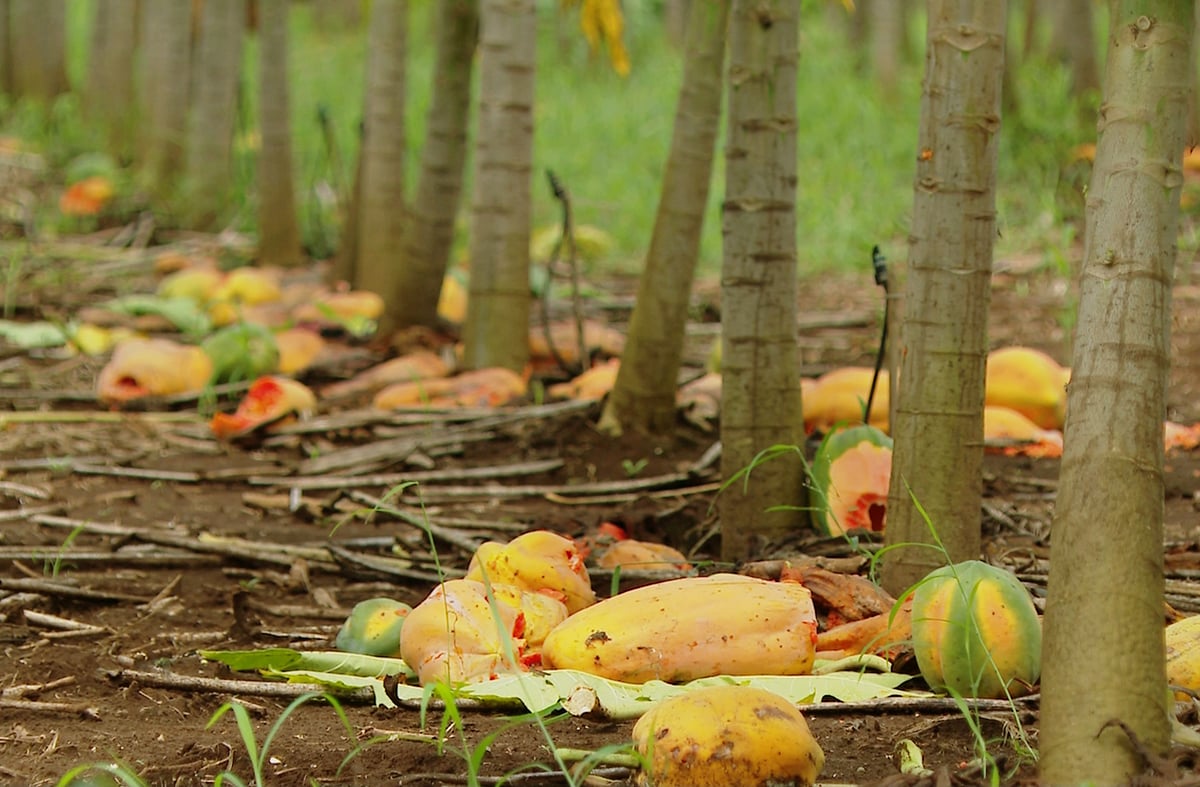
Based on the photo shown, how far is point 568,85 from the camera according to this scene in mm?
14797

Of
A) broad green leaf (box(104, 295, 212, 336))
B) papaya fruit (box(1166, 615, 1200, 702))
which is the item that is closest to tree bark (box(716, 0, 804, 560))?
papaya fruit (box(1166, 615, 1200, 702))

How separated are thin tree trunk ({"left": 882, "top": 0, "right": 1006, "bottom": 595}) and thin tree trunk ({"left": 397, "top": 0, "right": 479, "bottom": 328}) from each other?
296 cm

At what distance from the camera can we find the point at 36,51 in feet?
36.0

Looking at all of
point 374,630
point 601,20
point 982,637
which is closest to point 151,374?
point 601,20

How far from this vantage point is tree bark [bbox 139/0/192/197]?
344 inches

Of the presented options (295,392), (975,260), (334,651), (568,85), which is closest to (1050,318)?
(295,392)

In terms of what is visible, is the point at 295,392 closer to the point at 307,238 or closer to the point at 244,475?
the point at 244,475

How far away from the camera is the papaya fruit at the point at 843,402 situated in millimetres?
3562

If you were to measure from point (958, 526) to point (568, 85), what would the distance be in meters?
13.0

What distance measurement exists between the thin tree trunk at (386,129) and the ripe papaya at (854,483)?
3.10 m

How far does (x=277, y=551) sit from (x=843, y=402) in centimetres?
153

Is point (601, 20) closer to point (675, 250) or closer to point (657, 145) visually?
point (675, 250)

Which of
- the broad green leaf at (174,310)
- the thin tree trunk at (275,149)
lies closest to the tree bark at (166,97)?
the thin tree trunk at (275,149)

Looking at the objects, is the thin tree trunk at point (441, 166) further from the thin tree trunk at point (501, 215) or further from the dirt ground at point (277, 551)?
the dirt ground at point (277, 551)
